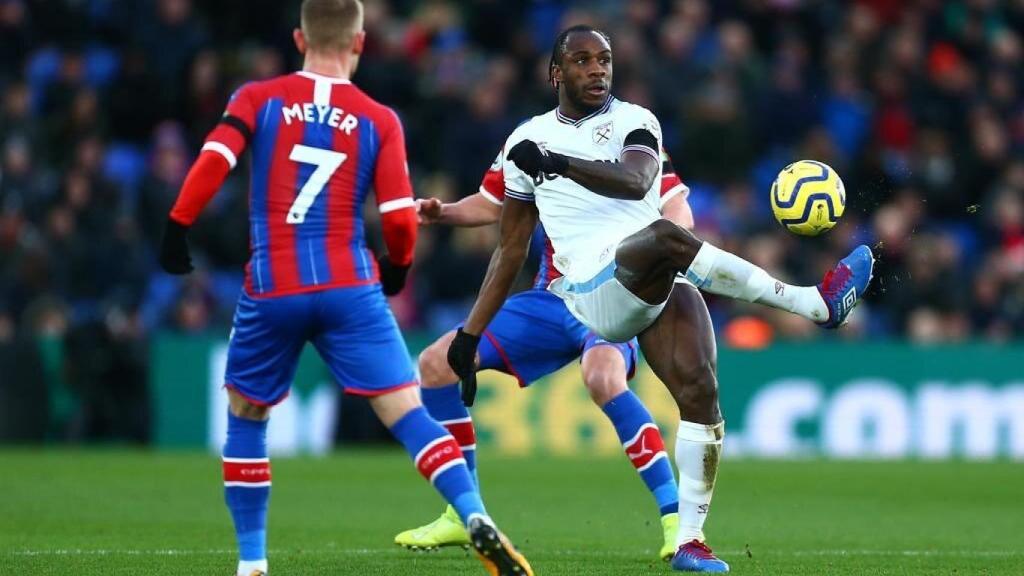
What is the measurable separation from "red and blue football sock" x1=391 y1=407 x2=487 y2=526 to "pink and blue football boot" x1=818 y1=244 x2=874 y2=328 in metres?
1.64

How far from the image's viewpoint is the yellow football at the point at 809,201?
24.3 ft

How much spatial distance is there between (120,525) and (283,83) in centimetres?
376

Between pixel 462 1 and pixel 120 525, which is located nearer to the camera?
pixel 120 525

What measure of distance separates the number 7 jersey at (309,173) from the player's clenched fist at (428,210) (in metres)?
1.39

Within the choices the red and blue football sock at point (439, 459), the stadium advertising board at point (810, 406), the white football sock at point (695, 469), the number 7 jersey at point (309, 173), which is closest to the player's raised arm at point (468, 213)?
the number 7 jersey at point (309, 173)

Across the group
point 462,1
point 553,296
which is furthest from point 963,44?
point 553,296

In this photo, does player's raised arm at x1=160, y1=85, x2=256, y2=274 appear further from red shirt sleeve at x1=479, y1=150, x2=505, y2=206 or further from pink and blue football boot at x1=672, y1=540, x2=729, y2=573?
pink and blue football boot at x1=672, y1=540, x2=729, y2=573

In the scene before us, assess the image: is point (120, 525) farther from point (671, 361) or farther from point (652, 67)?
point (652, 67)

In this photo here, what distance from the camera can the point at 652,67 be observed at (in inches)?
727

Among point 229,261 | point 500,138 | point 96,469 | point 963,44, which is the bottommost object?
point 96,469

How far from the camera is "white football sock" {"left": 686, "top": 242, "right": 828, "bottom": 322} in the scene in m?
6.98

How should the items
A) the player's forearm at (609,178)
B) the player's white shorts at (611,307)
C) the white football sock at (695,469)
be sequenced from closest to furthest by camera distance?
1. the player's forearm at (609,178)
2. the player's white shorts at (611,307)
3. the white football sock at (695,469)

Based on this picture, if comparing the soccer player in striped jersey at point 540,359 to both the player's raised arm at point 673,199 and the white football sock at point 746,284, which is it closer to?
the player's raised arm at point 673,199

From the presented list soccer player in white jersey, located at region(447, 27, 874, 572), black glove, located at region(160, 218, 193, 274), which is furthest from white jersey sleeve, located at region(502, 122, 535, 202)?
black glove, located at region(160, 218, 193, 274)
